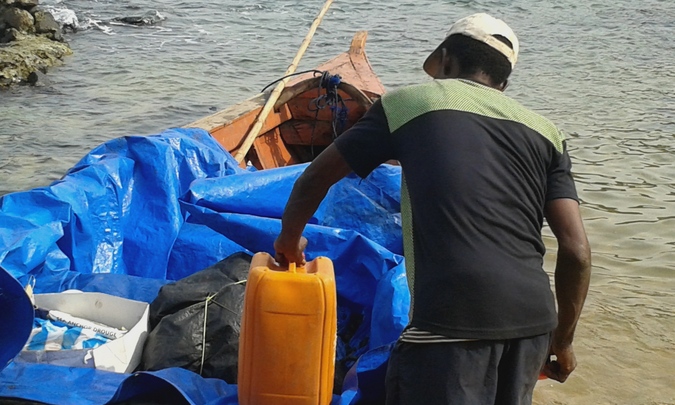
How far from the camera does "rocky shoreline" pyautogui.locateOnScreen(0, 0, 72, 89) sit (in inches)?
436

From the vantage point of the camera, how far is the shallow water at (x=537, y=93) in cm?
466

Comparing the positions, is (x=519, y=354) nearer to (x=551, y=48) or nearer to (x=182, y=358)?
(x=182, y=358)

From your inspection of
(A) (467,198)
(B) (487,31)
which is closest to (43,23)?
(B) (487,31)

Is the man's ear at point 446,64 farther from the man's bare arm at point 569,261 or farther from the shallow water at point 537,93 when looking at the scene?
the shallow water at point 537,93

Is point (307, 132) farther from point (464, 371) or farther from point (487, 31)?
point (464, 371)

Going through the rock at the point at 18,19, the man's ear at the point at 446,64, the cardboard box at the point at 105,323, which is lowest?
the rock at the point at 18,19

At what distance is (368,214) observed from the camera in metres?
3.81

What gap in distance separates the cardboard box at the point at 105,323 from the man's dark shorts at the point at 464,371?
114 cm

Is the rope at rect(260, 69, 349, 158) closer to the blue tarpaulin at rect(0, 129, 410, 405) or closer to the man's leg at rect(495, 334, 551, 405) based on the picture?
the blue tarpaulin at rect(0, 129, 410, 405)

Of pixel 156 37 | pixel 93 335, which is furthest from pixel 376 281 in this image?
pixel 156 37

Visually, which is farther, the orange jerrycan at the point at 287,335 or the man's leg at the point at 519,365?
the orange jerrycan at the point at 287,335

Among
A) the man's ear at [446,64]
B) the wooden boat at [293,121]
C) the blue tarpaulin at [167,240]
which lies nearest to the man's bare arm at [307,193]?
the man's ear at [446,64]

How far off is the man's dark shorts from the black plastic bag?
940 millimetres

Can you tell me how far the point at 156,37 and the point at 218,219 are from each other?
504 inches
